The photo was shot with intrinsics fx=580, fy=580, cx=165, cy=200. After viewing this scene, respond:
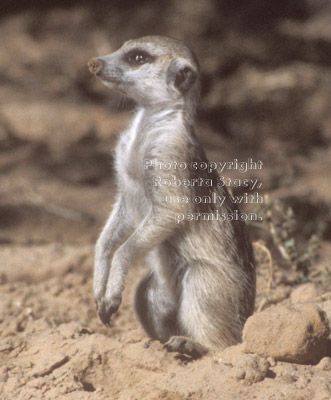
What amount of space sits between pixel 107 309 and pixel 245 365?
31.0 inches

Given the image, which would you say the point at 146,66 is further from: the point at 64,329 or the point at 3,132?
the point at 3,132

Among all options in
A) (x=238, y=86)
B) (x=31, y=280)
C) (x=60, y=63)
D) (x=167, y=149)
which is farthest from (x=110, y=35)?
(x=167, y=149)

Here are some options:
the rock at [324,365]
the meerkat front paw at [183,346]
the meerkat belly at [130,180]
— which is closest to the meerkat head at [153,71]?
the meerkat belly at [130,180]

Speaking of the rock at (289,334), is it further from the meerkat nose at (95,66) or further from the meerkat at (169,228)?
the meerkat nose at (95,66)

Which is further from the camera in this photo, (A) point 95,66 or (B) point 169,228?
(A) point 95,66

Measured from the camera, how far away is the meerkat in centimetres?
270

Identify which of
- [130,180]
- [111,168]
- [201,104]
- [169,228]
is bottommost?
[169,228]

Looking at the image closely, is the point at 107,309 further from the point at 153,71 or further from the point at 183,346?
the point at 153,71

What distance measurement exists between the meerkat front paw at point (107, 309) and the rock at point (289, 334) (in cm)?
67

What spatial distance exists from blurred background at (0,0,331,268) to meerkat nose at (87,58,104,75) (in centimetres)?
269

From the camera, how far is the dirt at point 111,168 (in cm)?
225

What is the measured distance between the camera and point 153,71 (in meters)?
2.99

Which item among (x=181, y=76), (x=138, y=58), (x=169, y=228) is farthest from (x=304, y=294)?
(x=138, y=58)

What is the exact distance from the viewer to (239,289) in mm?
2822
